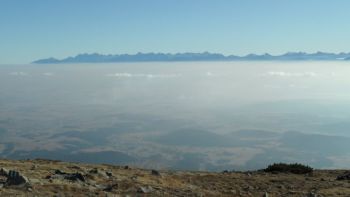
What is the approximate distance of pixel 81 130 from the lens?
385ft

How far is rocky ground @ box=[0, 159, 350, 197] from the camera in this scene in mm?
16094

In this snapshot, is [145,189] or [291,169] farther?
[291,169]

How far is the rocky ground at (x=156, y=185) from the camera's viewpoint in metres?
16.1

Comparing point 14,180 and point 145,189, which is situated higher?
point 14,180

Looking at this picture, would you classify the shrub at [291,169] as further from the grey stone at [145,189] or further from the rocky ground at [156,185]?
the grey stone at [145,189]

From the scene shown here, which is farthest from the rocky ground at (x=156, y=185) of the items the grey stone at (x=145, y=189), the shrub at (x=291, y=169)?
the shrub at (x=291, y=169)

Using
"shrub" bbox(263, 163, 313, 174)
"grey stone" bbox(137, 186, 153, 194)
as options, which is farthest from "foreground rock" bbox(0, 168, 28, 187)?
"shrub" bbox(263, 163, 313, 174)

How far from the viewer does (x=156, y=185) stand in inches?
722

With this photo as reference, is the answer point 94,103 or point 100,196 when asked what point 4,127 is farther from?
point 100,196

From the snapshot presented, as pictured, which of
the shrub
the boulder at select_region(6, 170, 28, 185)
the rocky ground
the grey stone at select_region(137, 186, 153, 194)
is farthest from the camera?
the shrub

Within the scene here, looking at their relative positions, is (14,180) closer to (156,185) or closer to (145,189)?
(145,189)

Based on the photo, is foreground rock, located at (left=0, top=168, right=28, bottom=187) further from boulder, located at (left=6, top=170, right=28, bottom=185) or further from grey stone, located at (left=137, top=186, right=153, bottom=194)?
grey stone, located at (left=137, top=186, right=153, bottom=194)

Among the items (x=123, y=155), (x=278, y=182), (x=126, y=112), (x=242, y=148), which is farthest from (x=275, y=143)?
(x=278, y=182)

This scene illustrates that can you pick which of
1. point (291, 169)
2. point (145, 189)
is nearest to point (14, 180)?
point (145, 189)
